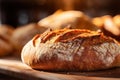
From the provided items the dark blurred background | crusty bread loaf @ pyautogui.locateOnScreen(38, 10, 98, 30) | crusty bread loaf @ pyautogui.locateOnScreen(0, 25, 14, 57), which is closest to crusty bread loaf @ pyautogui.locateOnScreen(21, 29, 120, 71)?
crusty bread loaf @ pyautogui.locateOnScreen(38, 10, 98, 30)

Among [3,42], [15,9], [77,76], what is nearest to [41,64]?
[77,76]

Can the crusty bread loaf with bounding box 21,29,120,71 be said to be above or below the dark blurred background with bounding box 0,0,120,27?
below

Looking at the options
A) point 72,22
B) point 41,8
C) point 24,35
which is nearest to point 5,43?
point 24,35

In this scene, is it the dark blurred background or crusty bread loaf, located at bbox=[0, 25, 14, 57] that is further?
the dark blurred background

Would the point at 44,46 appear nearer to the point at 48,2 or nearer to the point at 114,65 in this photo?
the point at 114,65

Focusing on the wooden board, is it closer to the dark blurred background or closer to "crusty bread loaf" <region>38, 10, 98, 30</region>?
"crusty bread loaf" <region>38, 10, 98, 30</region>

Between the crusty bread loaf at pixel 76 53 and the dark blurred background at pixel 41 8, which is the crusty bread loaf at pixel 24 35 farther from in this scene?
the dark blurred background at pixel 41 8

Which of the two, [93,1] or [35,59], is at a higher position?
[93,1]
